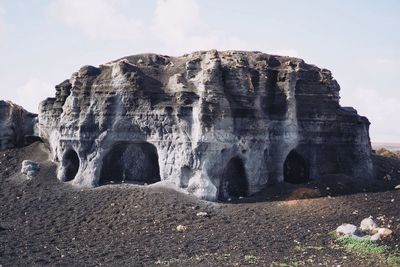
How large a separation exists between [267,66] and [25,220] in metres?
15.0

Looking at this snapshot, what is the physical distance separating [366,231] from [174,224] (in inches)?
297

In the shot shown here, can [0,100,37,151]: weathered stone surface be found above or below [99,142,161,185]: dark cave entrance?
above

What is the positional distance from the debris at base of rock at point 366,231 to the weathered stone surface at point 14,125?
22591 mm

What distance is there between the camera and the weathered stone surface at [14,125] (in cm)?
3203

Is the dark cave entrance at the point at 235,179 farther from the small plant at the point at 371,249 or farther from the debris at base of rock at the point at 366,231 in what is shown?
the small plant at the point at 371,249

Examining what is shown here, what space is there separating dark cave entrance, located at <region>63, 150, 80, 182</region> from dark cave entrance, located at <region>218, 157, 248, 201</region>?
28.7 ft

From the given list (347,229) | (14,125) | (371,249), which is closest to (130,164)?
(14,125)

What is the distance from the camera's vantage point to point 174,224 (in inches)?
791

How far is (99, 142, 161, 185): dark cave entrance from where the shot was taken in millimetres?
26188

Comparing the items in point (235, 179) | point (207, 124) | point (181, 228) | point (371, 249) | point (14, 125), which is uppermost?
point (14, 125)

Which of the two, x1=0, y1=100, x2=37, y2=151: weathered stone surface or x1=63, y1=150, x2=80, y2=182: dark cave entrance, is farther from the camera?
x1=0, y1=100, x2=37, y2=151: weathered stone surface

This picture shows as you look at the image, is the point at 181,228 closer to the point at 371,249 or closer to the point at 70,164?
the point at 371,249

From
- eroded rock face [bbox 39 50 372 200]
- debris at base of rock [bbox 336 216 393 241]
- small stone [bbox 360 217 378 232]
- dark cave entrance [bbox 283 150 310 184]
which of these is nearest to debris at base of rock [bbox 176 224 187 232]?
eroded rock face [bbox 39 50 372 200]

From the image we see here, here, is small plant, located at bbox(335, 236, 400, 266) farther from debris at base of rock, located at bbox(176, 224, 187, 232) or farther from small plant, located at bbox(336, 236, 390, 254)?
debris at base of rock, located at bbox(176, 224, 187, 232)
